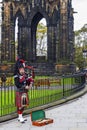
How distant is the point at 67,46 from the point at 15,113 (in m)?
30.8

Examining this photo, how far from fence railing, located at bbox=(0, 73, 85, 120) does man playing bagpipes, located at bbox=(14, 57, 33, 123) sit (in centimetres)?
75

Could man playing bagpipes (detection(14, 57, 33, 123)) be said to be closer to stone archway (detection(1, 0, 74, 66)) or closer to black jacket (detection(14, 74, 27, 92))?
black jacket (detection(14, 74, 27, 92))

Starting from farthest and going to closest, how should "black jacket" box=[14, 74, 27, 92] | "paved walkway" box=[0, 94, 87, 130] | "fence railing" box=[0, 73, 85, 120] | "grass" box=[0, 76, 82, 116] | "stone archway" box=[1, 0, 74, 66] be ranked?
"stone archway" box=[1, 0, 74, 66], "fence railing" box=[0, 73, 85, 120], "grass" box=[0, 76, 82, 116], "black jacket" box=[14, 74, 27, 92], "paved walkway" box=[0, 94, 87, 130]

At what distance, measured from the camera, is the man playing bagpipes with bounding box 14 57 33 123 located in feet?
35.7

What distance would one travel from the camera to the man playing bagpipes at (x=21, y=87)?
35.7 feet

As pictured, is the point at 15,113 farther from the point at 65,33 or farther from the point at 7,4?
the point at 7,4

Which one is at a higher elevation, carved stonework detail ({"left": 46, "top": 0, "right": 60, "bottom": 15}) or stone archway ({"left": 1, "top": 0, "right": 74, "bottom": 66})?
carved stonework detail ({"left": 46, "top": 0, "right": 60, "bottom": 15})

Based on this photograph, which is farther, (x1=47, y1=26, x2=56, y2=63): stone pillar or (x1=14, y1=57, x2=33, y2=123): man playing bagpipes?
(x1=47, y1=26, x2=56, y2=63): stone pillar

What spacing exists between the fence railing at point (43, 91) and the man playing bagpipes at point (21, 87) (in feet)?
2.46

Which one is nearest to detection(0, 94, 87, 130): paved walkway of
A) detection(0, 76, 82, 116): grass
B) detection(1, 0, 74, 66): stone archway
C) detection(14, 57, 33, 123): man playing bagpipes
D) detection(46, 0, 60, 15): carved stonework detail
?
detection(14, 57, 33, 123): man playing bagpipes

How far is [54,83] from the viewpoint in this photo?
18938 millimetres

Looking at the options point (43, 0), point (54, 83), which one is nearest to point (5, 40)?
point (43, 0)

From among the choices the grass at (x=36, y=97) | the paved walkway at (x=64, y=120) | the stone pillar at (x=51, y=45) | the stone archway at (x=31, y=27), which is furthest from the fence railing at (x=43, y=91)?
the stone pillar at (x=51, y=45)

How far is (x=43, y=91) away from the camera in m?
15.7
